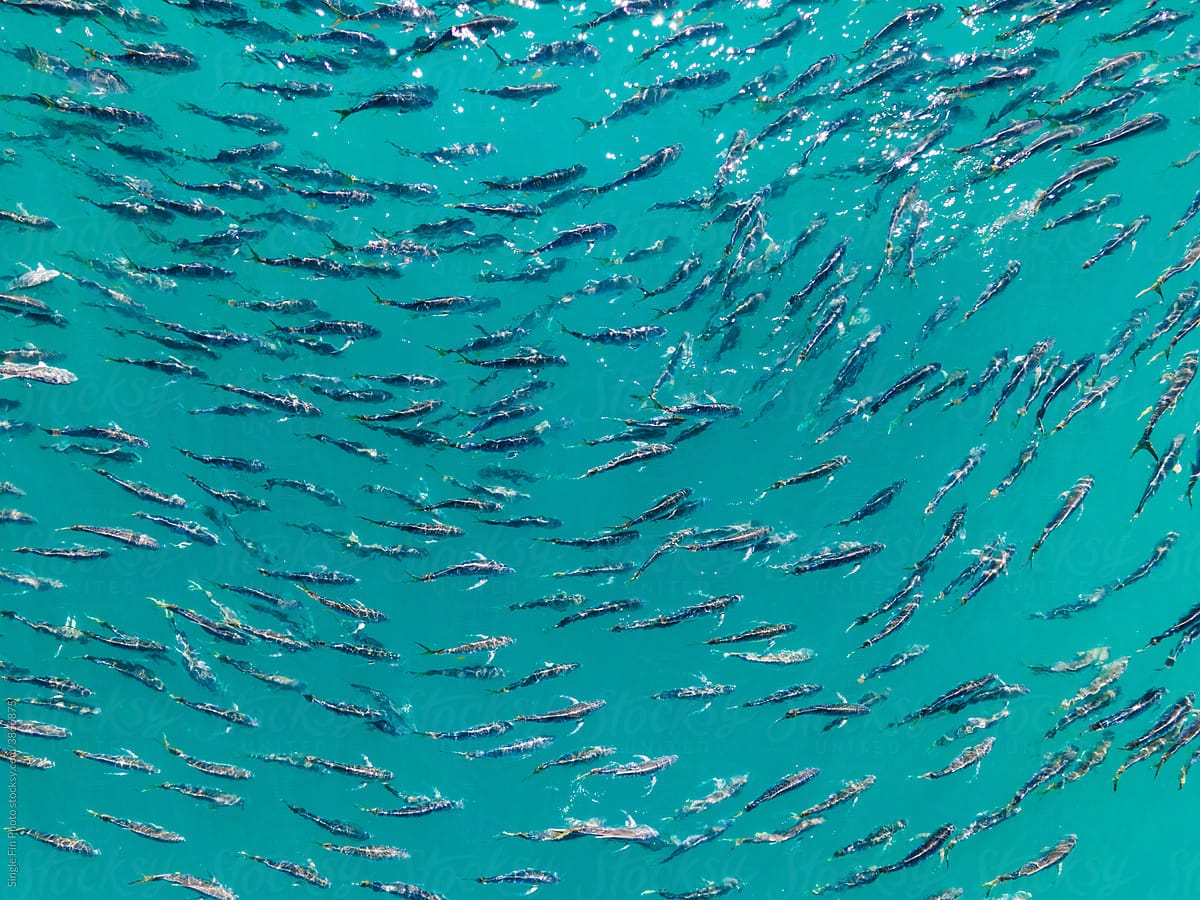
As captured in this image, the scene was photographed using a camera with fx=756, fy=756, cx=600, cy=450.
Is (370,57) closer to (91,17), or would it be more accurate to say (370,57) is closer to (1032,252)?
(91,17)

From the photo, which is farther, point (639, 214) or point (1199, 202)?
point (639, 214)

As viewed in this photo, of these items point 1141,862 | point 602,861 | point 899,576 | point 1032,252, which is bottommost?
point 1141,862

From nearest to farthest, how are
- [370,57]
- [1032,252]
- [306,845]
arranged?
1. [370,57]
2. [1032,252]
3. [306,845]

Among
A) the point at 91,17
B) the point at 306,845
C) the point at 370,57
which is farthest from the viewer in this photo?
the point at 306,845

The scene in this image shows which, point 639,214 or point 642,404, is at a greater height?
point 639,214

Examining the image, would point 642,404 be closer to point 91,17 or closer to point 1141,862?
point 91,17

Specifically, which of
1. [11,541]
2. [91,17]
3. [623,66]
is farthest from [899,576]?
[11,541]

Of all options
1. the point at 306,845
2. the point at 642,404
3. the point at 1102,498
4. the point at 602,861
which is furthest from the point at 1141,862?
the point at 306,845
